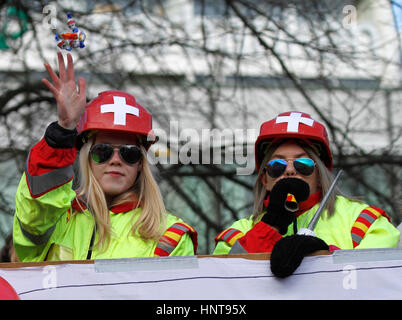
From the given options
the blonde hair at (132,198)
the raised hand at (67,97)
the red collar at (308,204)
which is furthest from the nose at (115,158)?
the red collar at (308,204)

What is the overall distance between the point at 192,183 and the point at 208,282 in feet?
13.2

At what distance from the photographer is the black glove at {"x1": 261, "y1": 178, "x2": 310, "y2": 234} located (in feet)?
10.5

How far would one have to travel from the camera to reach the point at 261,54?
6.84 m

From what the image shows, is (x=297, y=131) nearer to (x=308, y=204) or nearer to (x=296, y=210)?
(x=308, y=204)

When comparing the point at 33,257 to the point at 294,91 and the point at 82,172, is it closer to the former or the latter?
the point at 82,172

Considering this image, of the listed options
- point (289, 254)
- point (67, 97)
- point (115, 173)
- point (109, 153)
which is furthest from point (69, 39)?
point (289, 254)

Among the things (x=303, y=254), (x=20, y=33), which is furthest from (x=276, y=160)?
(x=20, y=33)

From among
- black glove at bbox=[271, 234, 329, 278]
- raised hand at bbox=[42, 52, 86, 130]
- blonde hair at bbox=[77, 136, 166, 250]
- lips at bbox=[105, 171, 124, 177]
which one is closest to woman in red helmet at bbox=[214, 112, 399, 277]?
black glove at bbox=[271, 234, 329, 278]

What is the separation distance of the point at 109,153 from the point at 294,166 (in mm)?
936

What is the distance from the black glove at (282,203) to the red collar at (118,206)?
712 mm

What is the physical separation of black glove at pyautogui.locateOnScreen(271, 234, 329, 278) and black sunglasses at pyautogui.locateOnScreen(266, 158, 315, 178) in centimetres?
82

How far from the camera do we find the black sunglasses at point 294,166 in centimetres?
356

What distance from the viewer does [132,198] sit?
11.7ft

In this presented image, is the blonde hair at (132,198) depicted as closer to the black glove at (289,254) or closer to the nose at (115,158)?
the nose at (115,158)
